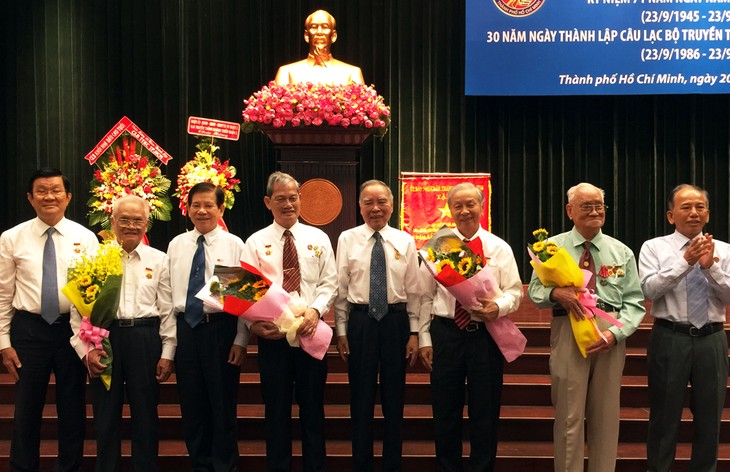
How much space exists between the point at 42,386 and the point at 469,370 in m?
1.94

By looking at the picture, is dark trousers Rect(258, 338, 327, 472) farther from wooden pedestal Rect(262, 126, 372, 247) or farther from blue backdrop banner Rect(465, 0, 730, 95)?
blue backdrop banner Rect(465, 0, 730, 95)

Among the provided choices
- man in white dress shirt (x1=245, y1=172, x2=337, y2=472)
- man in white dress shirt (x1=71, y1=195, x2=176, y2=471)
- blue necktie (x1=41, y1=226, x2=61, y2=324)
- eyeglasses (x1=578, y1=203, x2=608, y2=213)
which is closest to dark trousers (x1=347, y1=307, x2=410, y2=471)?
man in white dress shirt (x1=245, y1=172, x2=337, y2=472)

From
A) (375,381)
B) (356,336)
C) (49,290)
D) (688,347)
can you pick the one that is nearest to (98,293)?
(49,290)

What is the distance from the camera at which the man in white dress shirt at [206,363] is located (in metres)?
3.74

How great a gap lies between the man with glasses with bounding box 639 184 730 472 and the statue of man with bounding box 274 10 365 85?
380 centimetres

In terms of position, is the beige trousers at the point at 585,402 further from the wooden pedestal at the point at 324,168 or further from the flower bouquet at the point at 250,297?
the wooden pedestal at the point at 324,168

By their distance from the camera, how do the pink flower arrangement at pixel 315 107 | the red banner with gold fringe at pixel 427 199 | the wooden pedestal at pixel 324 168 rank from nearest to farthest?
the pink flower arrangement at pixel 315 107, the wooden pedestal at pixel 324 168, the red banner with gold fringe at pixel 427 199

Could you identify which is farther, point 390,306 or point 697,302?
point 390,306

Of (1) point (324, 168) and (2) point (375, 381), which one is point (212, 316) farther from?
(1) point (324, 168)

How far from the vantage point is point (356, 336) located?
3.81 metres

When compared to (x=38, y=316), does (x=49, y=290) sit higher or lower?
higher

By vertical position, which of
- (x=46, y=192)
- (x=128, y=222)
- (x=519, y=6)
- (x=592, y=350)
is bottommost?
(x=592, y=350)

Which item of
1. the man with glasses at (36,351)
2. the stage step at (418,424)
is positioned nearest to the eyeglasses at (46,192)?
the man with glasses at (36,351)

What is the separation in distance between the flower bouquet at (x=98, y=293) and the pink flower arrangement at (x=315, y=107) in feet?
7.50
